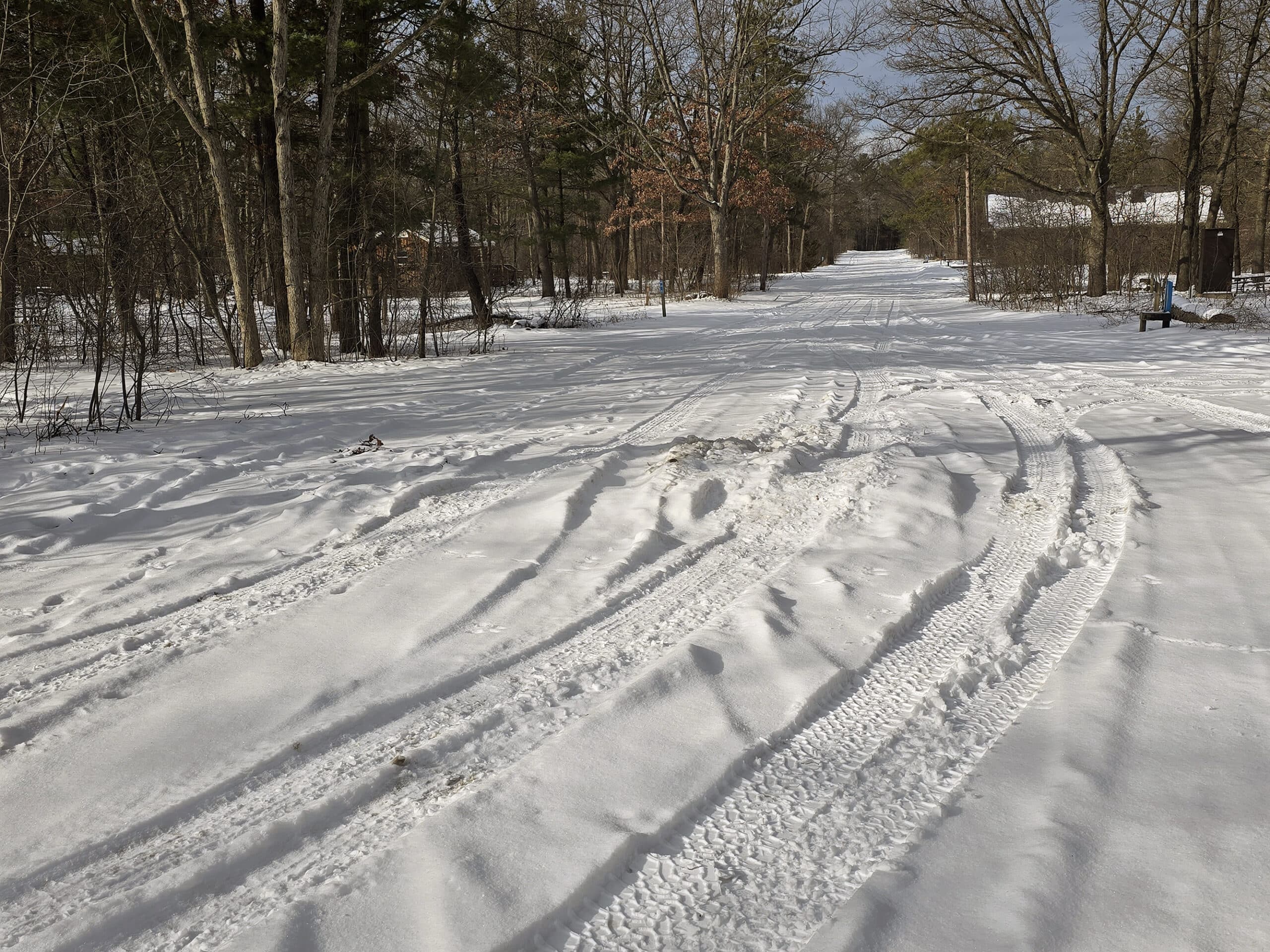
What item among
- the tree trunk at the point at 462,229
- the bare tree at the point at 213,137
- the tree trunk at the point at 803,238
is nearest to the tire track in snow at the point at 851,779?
the bare tree at the point at 213,137

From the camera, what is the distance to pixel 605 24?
26266 mm

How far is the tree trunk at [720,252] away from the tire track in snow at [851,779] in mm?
24036

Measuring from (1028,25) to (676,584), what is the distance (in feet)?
72.1

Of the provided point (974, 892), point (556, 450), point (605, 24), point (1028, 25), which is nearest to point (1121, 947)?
point (974, 892)

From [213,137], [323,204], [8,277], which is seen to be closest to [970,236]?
[323,204]

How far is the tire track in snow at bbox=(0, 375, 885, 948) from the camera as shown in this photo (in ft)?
6.43

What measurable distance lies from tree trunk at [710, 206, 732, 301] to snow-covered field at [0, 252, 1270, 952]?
850 inches

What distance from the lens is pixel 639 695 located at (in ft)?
9.43

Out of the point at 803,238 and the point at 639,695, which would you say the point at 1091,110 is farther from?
the point at 803,238

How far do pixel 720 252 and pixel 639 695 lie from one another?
25773 millimetres

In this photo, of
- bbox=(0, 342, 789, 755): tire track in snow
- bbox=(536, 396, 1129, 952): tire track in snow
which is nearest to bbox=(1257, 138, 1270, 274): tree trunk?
bbox=(536, 396, 1129, 952): tire track in snow

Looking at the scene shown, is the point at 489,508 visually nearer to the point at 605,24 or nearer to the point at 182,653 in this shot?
the point at 182,653

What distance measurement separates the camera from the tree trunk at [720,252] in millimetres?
26656

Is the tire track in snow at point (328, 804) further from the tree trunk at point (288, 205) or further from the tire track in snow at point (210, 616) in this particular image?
the tree trunk at point (288, 205)
